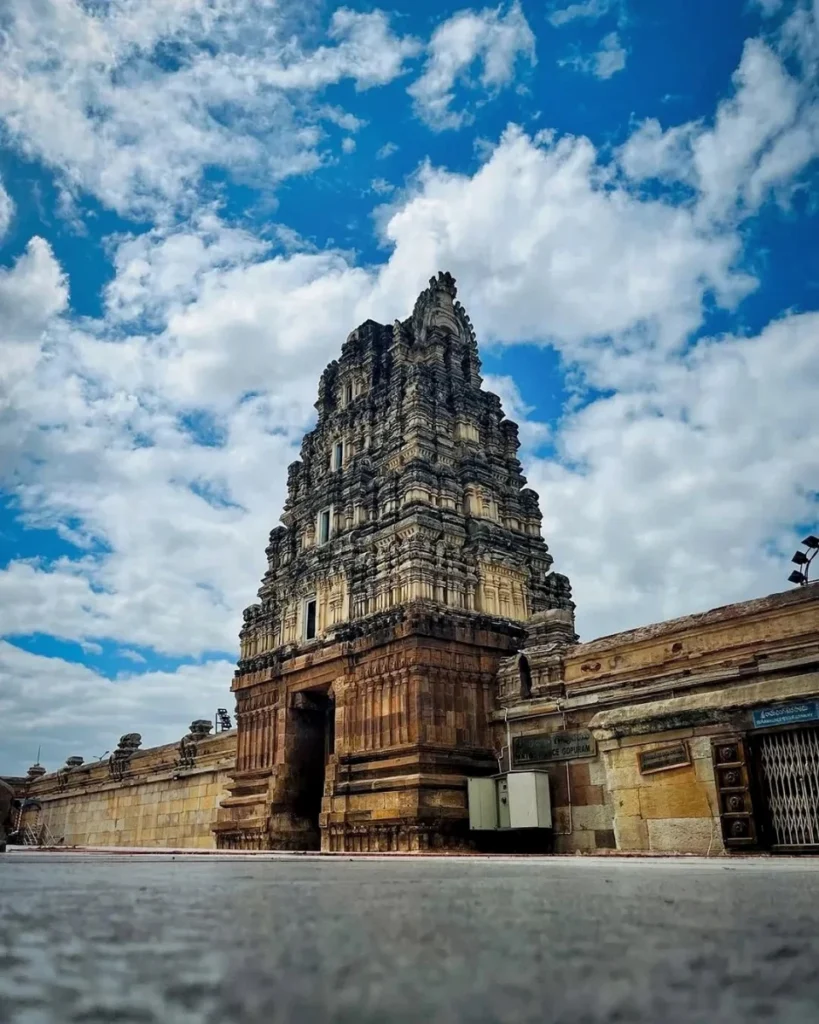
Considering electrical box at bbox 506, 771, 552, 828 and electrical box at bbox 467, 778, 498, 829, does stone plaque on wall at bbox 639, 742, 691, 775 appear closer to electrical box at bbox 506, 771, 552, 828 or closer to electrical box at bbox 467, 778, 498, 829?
electrical box at bbox 506, 771, 552, 828

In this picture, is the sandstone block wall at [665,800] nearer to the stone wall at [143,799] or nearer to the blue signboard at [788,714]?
the blue signboard at [788,714]

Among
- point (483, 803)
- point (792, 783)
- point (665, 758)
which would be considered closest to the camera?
point (792, 783)

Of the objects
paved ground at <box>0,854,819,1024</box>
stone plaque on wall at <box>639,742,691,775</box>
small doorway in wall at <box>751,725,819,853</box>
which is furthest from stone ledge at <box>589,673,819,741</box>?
paved ground at <box>0,854,819,1024</box>

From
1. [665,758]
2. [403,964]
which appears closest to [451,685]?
[665,758]

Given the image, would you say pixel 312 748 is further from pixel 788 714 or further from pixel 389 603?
pixel 788 714

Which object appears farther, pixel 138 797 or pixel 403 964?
pixel 138 797

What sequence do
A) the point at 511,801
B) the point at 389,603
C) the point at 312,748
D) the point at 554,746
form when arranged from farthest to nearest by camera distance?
the point at 312,748 → the point at 389,603 → the point at 554,746 → the point at 511,801

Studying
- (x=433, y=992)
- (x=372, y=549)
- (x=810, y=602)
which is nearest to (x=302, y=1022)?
(x=433, y=992)

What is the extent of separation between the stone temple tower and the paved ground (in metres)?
15.2

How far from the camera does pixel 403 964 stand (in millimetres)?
985

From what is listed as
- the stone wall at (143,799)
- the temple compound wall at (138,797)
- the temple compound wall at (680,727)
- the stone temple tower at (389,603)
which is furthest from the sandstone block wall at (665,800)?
the stone wall at (143,799)

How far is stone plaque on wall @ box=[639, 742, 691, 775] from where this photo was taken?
11.6 meters

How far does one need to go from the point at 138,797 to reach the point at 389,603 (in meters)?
14.8

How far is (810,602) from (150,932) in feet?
44.0
